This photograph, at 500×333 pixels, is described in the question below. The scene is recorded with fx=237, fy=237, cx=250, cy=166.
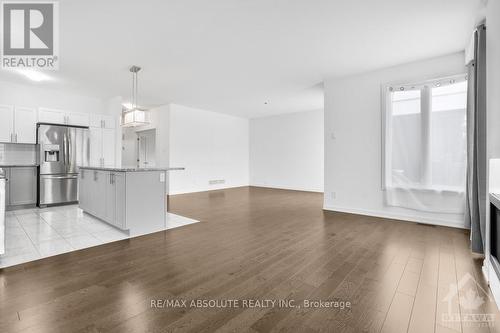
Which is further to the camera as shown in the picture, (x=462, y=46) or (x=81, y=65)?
(x=81, y=65)

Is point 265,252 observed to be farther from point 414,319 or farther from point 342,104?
point 342,104

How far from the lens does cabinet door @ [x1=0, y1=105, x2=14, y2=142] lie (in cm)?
486

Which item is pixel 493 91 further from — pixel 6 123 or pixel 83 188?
pixel 6 123

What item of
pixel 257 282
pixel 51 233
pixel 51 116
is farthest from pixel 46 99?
pixel 257 282

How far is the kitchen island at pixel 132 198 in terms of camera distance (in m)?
3.26

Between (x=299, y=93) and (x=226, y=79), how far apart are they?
2045 mm

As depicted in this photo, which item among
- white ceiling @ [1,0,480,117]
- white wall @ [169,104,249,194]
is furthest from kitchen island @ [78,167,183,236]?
white wall @ [169,104,249,194]

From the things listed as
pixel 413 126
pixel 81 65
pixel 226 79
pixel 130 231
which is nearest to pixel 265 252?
pixel 130 231

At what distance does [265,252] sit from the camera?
270 centimetres

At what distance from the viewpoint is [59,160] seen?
17.5 feet

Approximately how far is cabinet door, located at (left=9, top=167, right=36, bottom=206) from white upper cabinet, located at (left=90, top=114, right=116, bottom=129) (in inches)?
64.1

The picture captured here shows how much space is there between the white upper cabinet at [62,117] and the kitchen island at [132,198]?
103 inches

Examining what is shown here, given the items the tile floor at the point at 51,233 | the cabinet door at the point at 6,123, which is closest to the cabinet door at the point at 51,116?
the cabinet door at the point at 6,123

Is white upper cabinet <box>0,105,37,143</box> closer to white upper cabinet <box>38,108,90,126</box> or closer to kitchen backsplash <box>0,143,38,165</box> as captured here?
white upper cabinet <box>38,108,90,126</box>
